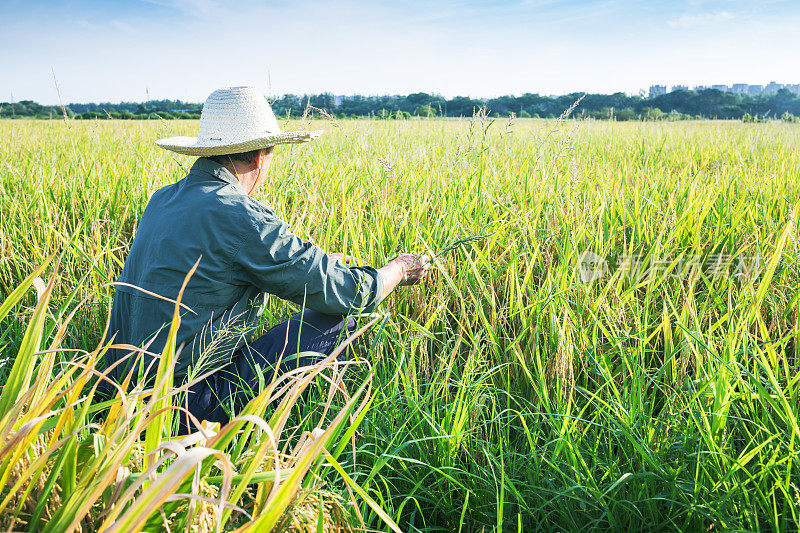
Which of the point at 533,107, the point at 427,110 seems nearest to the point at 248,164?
the point at 427,110

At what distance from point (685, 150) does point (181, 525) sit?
18.3 feet

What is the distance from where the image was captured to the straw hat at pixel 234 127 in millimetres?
1659

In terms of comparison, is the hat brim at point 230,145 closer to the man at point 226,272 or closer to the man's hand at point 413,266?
the man at point 226,272

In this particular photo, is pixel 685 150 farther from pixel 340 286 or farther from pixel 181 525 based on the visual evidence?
pixel 181 525

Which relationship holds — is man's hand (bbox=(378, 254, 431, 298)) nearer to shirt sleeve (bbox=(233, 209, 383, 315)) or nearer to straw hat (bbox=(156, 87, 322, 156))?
shirt sleeve (bbox=(233, 209, 383, 315))

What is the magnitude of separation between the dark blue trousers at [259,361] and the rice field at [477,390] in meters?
0.12

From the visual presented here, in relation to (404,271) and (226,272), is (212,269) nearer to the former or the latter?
(226,272)

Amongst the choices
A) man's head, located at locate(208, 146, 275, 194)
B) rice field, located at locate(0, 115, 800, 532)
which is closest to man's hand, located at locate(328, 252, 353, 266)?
rice field, located at locate(0, 115, 800, 532)

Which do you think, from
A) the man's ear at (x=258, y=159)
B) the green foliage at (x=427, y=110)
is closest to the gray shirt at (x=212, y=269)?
the man's ear at (x=258, y=159)

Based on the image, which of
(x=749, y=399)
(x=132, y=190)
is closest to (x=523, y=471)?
(x=749, y=399)

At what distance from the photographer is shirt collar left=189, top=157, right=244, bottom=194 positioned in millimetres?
1663

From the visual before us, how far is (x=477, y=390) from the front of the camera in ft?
4.66

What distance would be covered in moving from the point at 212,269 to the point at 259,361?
343 mm

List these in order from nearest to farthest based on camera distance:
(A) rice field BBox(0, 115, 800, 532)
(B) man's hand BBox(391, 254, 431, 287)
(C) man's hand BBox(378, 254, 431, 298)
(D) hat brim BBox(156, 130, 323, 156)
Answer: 1. (A) rice field BBox(0, 115, 800, 532)
2. (D) hat brim BBox(156, 130, 323, 156)
3. (C) man's hand BBox(378, 254, 431, 298)
4. (B) man's hand BBox(391, 254, 431, 287)
